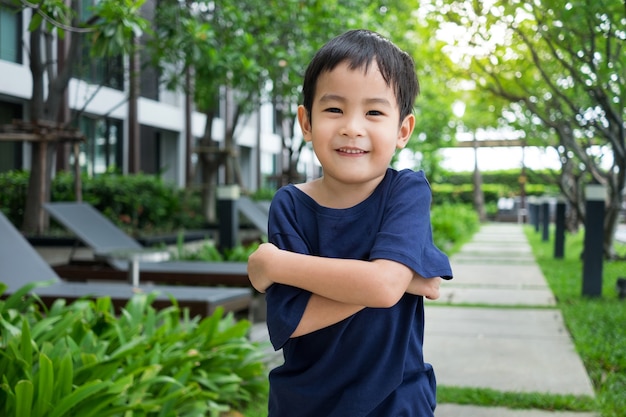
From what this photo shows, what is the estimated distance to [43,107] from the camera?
10695 mm

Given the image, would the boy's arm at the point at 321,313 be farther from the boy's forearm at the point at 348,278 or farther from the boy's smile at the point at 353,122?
the boy's smile at the point at 353,122

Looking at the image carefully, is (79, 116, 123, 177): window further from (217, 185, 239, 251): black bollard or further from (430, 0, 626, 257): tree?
(430, 0, 626, 257): tree

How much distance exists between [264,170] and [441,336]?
1020 inches

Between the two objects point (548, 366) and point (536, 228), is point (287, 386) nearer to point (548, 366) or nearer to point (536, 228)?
point (548, 366)

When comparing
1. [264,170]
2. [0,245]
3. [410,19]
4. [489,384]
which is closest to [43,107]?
[0,245]

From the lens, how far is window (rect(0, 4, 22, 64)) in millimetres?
11992

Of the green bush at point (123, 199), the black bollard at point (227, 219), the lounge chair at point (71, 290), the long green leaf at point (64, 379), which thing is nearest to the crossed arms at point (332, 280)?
the long green leaf at point (64, 379)

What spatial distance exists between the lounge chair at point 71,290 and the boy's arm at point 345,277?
4.07m

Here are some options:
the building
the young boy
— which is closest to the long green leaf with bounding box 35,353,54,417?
the young boy

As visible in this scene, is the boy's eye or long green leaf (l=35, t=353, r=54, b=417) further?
long green leaf (l=35, t=353, r=54, b=417)

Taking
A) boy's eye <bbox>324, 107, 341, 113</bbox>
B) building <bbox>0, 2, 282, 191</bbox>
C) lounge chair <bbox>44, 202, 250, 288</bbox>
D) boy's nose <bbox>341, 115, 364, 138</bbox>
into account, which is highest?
building <bbox>0, 2, 282, 191</bbox>

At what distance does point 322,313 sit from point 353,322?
109 mm

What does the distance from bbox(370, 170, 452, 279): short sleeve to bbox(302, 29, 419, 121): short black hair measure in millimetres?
169

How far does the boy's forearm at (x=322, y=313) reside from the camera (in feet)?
5.48
